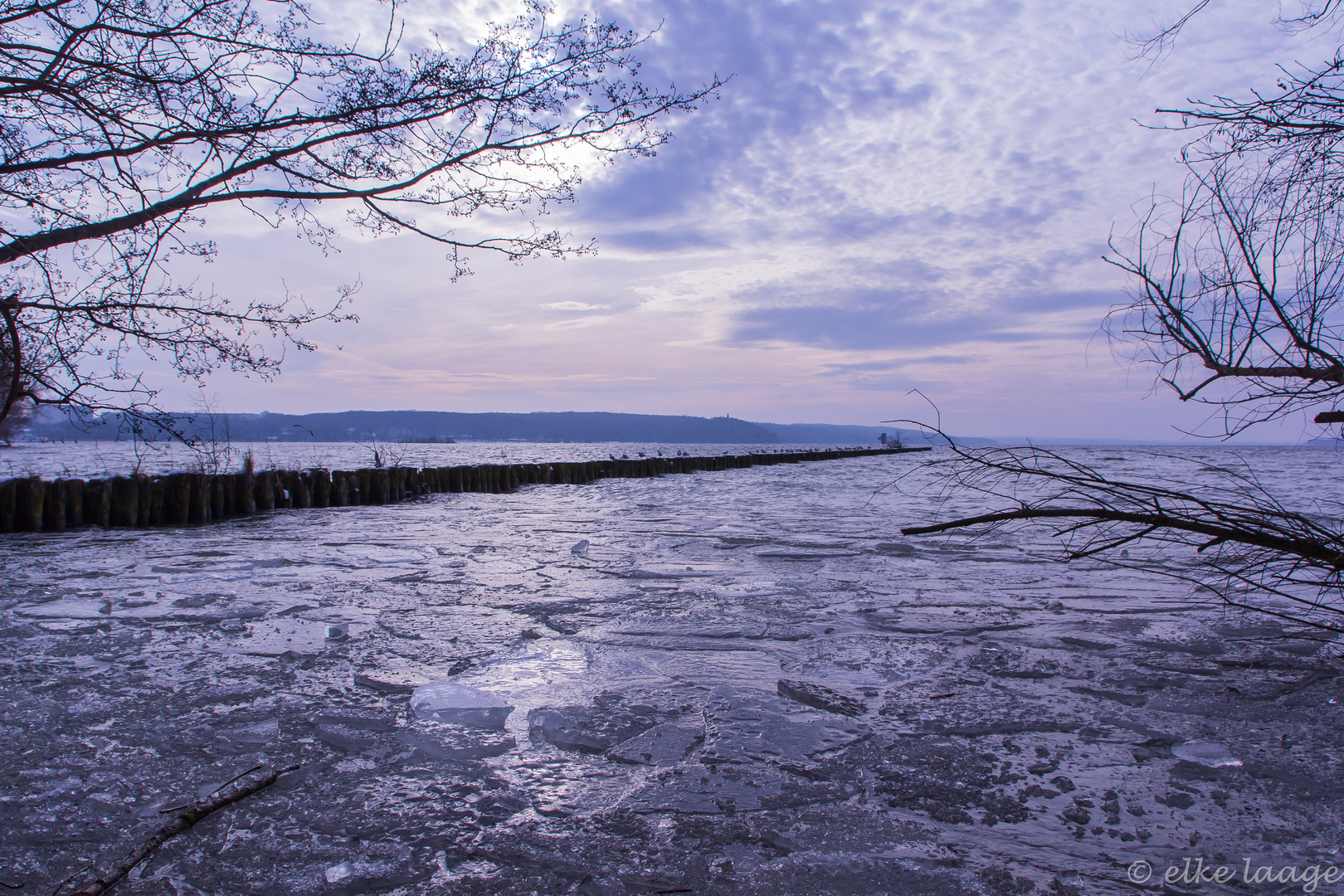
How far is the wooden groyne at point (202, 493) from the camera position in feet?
27.7

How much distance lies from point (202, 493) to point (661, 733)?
9685 mm

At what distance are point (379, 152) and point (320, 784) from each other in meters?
4.49

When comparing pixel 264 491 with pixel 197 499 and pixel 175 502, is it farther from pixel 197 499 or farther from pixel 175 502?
pixel 175 502

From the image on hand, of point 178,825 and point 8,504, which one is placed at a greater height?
point 8,504

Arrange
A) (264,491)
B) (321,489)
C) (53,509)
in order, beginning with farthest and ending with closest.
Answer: (321,489)
(264,491)
(53,509)

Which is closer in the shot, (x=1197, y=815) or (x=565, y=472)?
(x=1197, y=815)

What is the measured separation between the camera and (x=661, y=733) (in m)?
2.70

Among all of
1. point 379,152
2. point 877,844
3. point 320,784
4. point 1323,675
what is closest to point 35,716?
point 320,784

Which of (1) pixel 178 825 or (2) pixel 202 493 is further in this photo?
(2) pixel 202 493

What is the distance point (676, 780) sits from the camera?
2.33 metres

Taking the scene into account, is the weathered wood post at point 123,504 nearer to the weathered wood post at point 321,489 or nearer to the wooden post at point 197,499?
the wooden post at point 197,499

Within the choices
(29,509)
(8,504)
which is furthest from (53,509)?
(8,504)

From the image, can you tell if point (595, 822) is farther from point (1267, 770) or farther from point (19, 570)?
point (19, 570)

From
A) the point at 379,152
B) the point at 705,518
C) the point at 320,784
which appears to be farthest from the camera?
the point at 705,518
